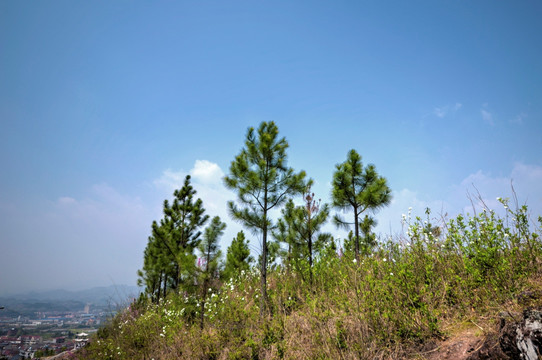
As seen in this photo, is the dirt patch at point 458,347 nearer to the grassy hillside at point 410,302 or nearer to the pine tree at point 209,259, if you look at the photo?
the grassy hillside at point 410,302

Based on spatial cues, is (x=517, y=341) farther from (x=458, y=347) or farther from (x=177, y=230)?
(x=177, y=230)

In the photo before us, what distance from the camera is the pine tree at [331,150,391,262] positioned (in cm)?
1044

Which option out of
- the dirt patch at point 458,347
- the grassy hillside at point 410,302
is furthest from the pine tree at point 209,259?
the dirt patch at point 458,347

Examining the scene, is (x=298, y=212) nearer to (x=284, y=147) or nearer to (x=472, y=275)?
(x=284, y=147)

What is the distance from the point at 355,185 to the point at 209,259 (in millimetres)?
6641

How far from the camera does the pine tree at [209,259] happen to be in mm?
9188

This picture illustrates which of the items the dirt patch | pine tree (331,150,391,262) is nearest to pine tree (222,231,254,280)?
pine tree (331,150,391,262)

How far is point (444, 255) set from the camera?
5.36 metres

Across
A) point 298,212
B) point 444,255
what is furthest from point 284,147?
point 444,255

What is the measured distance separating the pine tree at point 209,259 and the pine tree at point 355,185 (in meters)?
5.09

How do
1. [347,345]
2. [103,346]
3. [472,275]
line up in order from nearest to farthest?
[347,345] → [472,275] → [103,346]

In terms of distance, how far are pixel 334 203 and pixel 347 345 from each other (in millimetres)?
7412

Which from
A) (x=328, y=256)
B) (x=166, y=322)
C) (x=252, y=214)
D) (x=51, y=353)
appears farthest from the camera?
(x=51, y=353)

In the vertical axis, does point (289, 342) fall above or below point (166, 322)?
above
